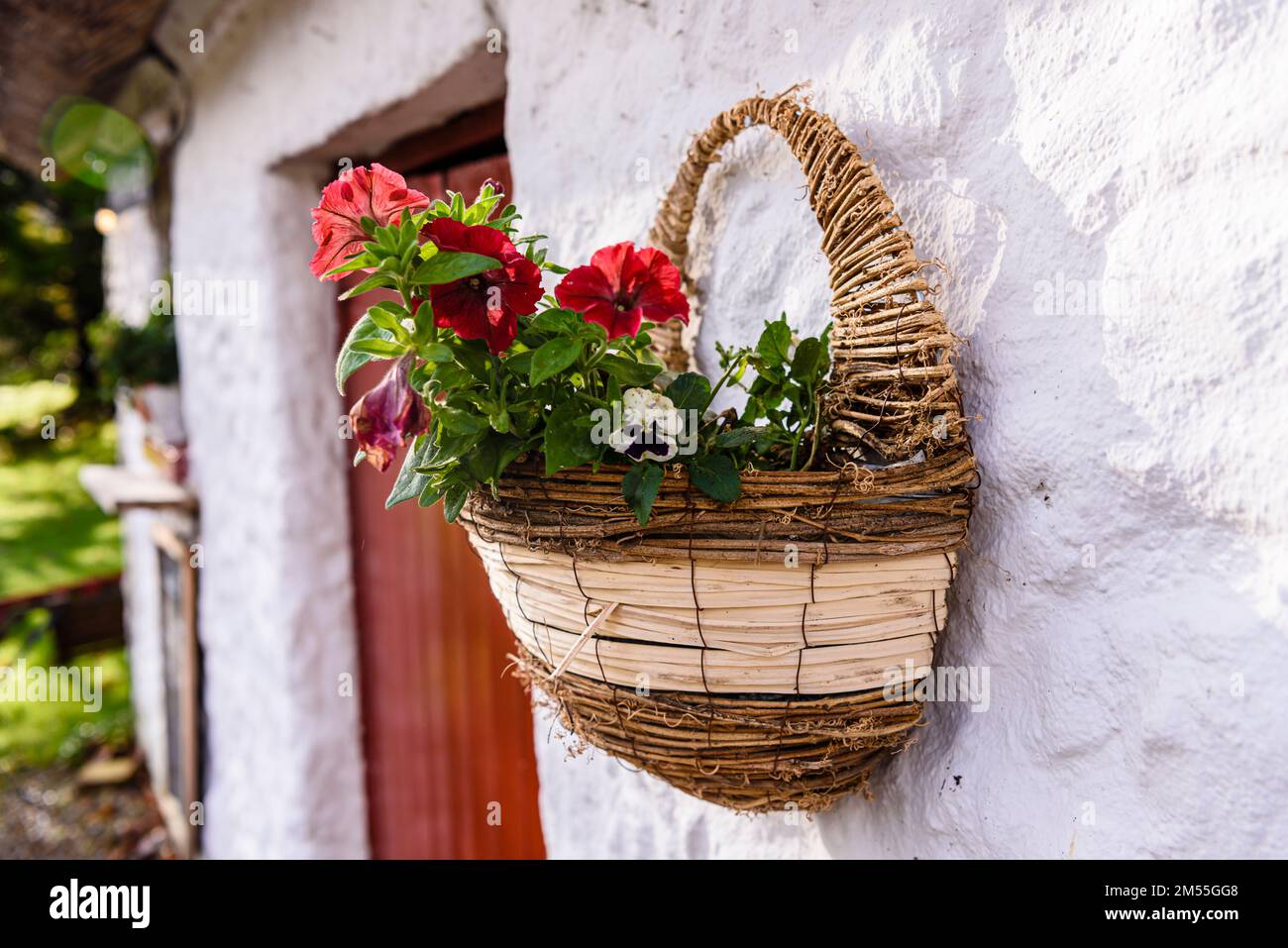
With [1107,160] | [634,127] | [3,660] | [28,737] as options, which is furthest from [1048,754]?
[3,660]

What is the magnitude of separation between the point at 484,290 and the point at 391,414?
0.41 feet

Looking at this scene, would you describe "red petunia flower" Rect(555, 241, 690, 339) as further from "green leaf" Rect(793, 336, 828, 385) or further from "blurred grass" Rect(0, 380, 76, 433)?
"blurred grass" Rect(0, 380, 76, 433)

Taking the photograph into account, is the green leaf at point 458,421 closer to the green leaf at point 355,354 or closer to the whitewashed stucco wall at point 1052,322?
the green leaf at point 355,354

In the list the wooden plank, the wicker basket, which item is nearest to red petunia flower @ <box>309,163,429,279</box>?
the wicker basket

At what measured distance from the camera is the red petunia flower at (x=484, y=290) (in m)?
0.69

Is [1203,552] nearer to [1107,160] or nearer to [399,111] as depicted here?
[1107,160]

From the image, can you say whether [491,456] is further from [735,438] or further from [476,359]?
[735,438]

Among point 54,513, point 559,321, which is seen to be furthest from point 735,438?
point 54,513

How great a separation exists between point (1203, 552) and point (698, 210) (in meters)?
0.63

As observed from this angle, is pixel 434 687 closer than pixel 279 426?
Yes

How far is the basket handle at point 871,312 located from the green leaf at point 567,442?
205 mm

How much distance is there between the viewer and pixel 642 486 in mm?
659

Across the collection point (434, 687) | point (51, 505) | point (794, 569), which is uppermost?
point (51, 505)

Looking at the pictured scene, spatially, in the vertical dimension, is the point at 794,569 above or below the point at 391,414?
below
